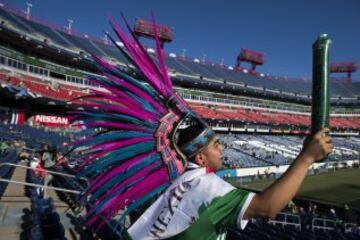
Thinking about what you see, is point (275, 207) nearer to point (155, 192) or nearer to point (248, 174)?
point (155, 192)

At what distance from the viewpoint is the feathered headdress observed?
6.60 ft

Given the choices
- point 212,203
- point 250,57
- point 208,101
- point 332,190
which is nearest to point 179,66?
point 208,101

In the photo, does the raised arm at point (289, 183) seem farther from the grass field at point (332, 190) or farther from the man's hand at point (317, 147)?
the grass field at point (332, 190)

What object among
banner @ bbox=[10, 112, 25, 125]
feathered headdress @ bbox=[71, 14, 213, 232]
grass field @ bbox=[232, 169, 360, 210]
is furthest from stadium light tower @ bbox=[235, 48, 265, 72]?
feathered headdress @ bbox=[71, 14, 213, 232]

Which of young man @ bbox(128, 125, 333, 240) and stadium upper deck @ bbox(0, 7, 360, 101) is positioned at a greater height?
stadium upper deck @ bbox(0, 7, 360, 101)

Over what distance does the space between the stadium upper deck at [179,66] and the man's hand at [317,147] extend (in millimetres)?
24481

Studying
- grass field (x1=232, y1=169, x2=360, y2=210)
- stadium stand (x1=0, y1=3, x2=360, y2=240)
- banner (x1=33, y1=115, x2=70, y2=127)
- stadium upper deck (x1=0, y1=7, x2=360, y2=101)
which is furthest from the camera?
stadium upper deck (x1=0, y1=7, x2=360, y2=101)

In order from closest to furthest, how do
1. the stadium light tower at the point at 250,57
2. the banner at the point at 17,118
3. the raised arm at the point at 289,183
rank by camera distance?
the raised arm at the point at 289,183 → the banner at the point at 17,118 → the stadium light tower at the point at 250,57

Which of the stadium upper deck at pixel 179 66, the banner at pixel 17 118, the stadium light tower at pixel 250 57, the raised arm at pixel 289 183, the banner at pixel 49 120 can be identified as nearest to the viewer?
the raised arm at pixel 289 183

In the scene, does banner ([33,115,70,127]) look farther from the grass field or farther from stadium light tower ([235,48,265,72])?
stadium light tower ([235,48,265,72])

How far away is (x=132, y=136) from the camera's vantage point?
2109 millimetres

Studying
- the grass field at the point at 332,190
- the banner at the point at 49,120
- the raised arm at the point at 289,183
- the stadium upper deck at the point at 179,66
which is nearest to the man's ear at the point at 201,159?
the raised arm at the point at 289,183

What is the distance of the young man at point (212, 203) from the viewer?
4.92 feet

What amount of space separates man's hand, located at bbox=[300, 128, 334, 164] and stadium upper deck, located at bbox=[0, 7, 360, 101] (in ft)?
80.3
